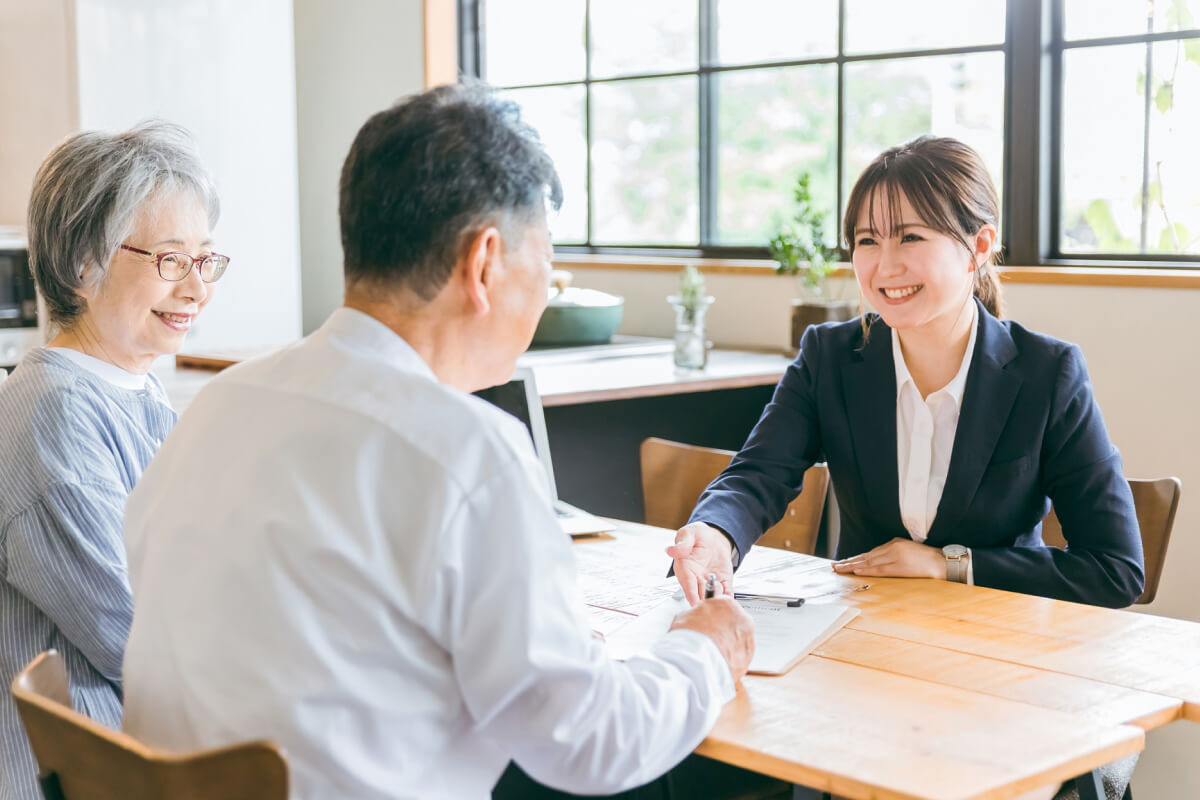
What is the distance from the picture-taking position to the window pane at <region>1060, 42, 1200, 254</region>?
3.28 metres

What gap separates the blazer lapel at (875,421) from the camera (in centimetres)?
205

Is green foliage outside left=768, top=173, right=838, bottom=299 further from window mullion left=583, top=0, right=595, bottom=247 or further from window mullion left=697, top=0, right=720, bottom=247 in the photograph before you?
window mullion left=583, top=0, right=595, bottom=247

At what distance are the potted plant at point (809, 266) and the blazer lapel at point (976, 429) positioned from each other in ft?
5.18

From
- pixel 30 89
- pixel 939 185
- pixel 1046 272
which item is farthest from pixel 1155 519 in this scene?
pixel 30 89

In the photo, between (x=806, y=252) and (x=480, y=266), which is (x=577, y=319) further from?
(x=480, y=266)

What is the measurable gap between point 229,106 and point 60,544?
2.97 meters

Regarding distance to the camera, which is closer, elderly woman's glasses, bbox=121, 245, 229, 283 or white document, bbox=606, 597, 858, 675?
white document, bbox=606, 597, 858, 675

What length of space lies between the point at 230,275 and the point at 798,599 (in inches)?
115

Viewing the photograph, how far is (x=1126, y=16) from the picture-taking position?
11.0 ft

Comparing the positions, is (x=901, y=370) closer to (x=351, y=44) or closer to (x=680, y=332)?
(x=680, y=332)

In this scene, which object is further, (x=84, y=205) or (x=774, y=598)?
(x=774, y=598)

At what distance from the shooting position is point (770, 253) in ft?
13.4

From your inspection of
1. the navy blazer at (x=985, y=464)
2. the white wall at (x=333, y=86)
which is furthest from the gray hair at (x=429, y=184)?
the white wall at (x=333, y=86)

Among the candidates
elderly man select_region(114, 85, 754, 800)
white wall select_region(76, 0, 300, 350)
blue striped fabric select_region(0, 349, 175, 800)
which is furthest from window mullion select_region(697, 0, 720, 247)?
elderly man select_region(114, 85, 754, 800)
